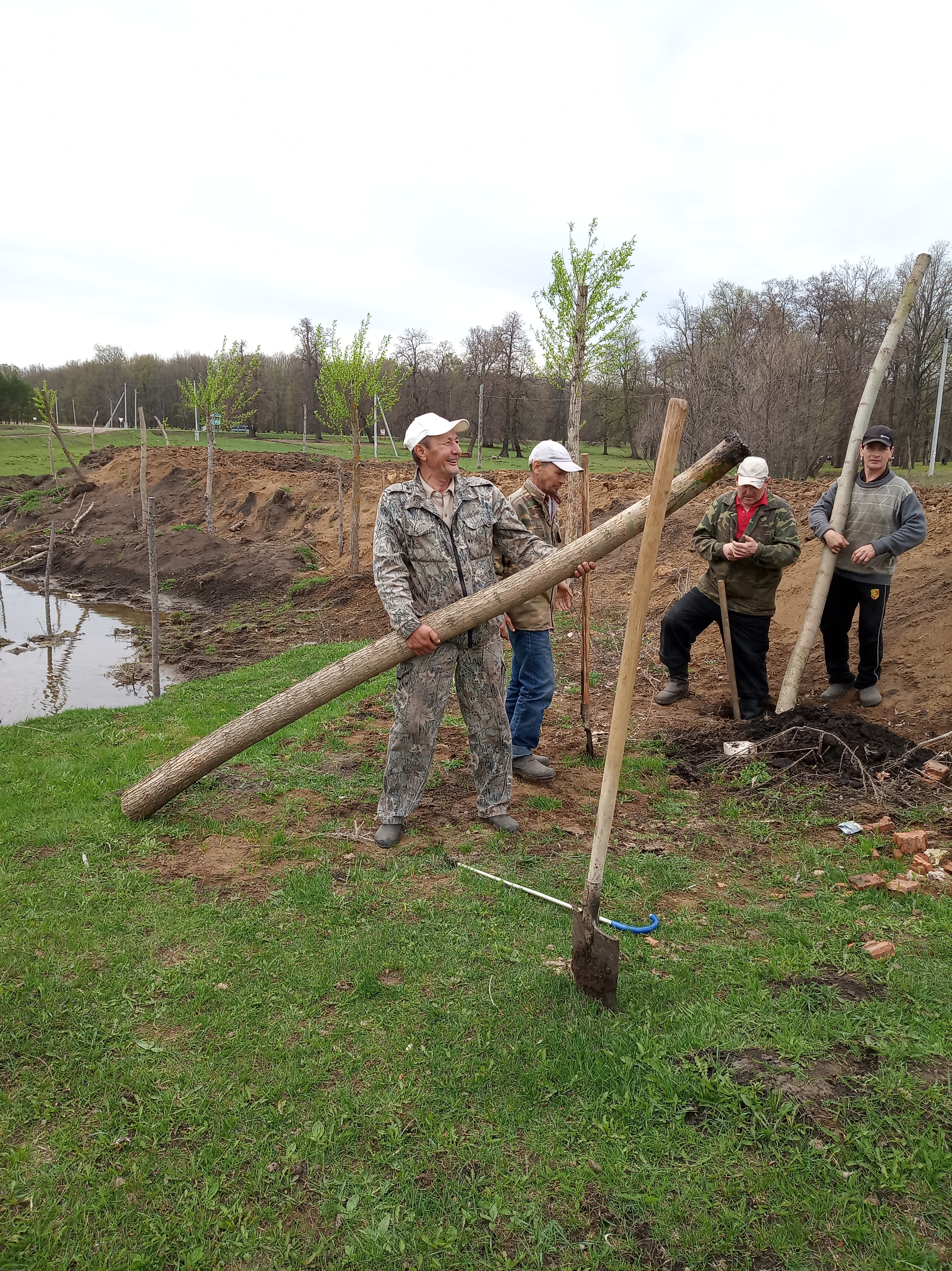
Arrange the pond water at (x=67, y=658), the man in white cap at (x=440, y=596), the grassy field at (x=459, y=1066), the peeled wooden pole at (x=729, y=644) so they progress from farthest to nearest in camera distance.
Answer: the pond water at (x=67, y=658) < the peeled wooden pole at (x=729, y=644) < the man in white cap at (x=440, y=596) < the grassy field at (x=459, y=1066)

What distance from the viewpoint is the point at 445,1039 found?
3096 mm

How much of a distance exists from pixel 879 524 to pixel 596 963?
13.6 feet

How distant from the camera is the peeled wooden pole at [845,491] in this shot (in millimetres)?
5543

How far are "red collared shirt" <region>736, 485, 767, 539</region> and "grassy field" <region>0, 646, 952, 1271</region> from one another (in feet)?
7.83

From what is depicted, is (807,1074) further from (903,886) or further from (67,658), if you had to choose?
(67,658)

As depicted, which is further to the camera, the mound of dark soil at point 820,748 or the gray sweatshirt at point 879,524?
the gray sweatshirt at point 879,524

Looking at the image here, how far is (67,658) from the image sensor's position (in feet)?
45.2

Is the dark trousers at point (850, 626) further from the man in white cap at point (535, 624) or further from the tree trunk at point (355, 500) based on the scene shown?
the tree trunk at point (355, 500)

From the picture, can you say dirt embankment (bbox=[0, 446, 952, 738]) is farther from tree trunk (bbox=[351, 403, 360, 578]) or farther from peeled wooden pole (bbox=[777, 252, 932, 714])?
peeled wooden pole (bbox=[777, 252, 932, 714])

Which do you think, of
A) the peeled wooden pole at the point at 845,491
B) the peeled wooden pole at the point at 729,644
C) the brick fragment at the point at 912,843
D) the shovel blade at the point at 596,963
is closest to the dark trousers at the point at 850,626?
the peeled wooden pole at the point at 845,491

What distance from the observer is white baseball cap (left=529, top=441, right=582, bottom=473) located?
5.36 m

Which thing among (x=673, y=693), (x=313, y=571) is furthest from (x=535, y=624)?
(x=313, y=571)

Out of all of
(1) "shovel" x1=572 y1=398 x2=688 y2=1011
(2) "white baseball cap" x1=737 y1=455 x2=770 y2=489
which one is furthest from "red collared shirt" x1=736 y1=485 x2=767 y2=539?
(1) "shovel" x1=572 y1=398 x2=688 y2=1011

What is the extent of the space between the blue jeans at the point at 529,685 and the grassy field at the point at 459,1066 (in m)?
1.07
